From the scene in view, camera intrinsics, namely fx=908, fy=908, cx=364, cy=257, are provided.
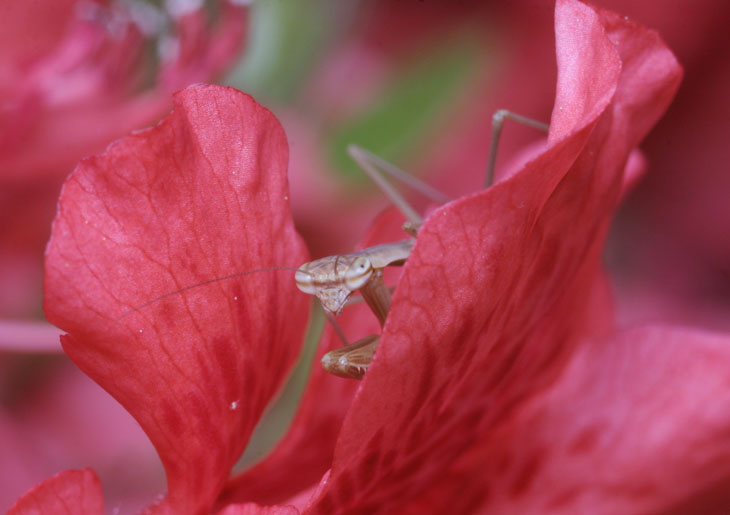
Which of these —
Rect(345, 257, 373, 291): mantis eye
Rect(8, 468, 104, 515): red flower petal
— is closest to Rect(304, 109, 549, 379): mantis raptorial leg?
Rect(345, 257, 373, 291): mantis eye

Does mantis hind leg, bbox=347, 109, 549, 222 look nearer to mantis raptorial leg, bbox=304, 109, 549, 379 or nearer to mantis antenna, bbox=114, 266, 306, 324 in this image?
mantis raptorial leg, bbox=304, 109, 549, 379

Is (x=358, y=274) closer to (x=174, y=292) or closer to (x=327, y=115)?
(x=174, y=292)

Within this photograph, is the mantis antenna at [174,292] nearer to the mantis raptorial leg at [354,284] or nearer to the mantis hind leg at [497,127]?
the mantis raptorial leg at [354,284]

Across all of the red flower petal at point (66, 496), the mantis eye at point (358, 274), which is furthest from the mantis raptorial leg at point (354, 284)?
the red flower petal at point (66, 496)

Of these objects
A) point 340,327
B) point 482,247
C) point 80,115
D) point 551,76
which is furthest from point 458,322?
point 80,115

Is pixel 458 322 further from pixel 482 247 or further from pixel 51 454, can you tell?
pixel 51 454

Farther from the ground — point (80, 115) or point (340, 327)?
point (80, 115)

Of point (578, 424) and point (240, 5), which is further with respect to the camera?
point (240, 5)

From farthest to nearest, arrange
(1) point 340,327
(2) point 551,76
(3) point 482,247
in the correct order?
(2) point 551,76, (1) point 340,327, (3) point 482,247
